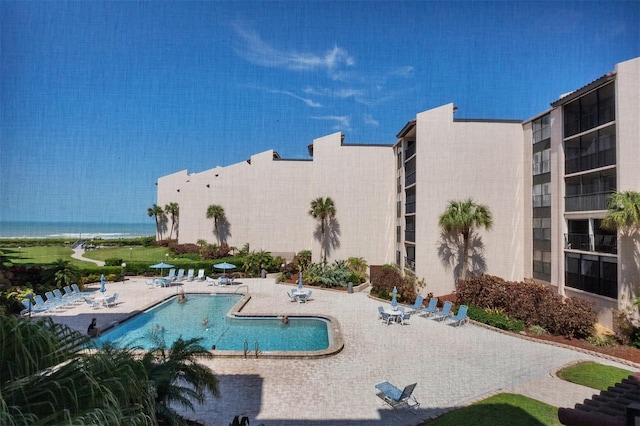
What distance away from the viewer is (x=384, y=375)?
9.80 metres

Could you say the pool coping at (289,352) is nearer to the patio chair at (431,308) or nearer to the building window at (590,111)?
the patio chair at (431,308)

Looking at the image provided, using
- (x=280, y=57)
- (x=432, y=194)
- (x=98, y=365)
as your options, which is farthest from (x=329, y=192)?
(x=98, y=365)

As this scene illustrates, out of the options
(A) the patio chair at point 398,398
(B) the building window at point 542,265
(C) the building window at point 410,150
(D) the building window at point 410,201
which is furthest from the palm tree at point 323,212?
(A) the patio chair at point 398,398

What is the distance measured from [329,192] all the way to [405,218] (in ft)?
22.4

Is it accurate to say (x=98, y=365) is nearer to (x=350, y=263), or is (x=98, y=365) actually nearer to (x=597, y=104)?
(x=597, y=104)

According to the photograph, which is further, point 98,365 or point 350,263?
point 350,263

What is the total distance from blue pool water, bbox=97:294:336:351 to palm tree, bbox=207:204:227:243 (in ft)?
49.9

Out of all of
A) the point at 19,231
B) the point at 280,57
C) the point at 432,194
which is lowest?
the point at 19,231

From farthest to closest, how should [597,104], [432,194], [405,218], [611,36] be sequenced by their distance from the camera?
[405,218] < [432,194] < [597,104] < [611,36]

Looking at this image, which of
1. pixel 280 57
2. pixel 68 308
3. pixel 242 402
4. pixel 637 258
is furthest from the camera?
pixel 68 308

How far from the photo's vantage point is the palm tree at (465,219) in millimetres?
18438

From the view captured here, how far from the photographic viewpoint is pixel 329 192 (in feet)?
89.0

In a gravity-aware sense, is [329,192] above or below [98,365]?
above

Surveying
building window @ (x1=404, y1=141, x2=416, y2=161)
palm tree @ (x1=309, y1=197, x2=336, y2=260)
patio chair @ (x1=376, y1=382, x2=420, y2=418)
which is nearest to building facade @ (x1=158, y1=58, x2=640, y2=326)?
building window @ (x1=404, y1=141, x2=416, y2=161)
